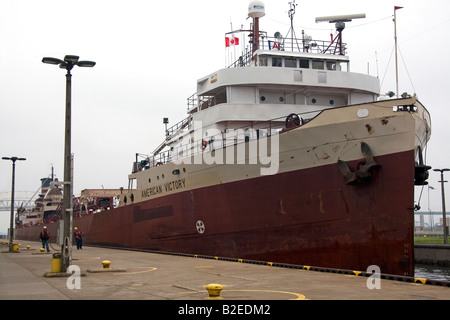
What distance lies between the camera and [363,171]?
526 inches

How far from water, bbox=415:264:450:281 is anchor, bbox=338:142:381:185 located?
10075 millimetres

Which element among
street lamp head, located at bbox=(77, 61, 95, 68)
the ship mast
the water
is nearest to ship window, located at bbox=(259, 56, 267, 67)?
the ship mast

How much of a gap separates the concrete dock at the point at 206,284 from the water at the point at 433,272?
11643mm

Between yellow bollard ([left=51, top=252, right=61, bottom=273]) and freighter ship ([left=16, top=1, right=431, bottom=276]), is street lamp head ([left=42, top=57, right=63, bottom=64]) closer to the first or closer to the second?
yellow bollard ([left=51, top=252, right=61, bottom=273])

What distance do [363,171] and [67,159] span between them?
7.94m

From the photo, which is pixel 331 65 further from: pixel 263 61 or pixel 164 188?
pixel 164 188

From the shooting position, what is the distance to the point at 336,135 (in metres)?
14.2

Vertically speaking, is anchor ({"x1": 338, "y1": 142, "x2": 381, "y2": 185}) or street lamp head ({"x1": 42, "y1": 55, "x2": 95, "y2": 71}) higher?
street lamp head ({"x1": 42, "y1": 55, "x2": 95, "y2": 71})

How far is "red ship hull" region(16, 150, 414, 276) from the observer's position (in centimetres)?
1305

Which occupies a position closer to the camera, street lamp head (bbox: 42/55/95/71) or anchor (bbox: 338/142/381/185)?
street lamp head (bbox: 42/55/95/71)

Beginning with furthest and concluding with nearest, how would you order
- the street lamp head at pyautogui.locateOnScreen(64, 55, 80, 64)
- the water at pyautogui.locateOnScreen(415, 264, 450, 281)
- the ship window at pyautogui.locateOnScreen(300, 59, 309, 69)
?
the water at pyautogui.locateOnScreen(415, 264, 450, 281), the ship window at pyautogui.locateOnScreen(300, 59, 309, 69), the street lamp head at pyautogui.locateOnScreen(64, 55, 80, 64)

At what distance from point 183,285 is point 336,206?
5.67 meters

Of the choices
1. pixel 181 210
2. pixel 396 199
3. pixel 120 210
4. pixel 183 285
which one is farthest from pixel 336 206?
pixel 120 210
